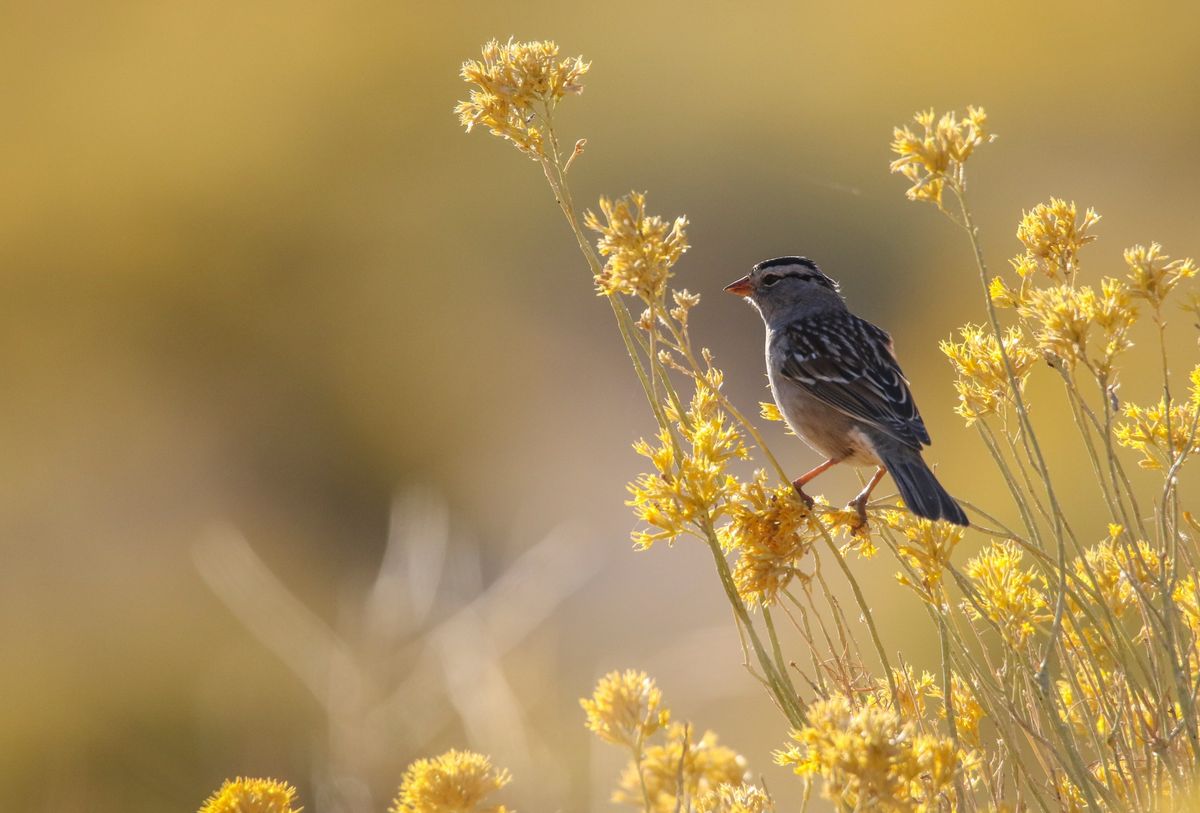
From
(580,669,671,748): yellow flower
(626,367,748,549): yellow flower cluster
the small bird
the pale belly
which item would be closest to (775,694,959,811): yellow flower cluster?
(580,669,671,748): yellow flower

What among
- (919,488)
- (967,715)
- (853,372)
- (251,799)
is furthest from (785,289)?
(251,799)

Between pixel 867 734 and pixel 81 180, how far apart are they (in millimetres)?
18509

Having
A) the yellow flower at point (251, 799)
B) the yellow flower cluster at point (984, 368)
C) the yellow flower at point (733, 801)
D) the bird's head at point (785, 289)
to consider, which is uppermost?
the bird's head at point (785, 289)

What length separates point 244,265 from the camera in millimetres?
17406

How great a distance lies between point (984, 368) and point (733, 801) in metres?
1.17

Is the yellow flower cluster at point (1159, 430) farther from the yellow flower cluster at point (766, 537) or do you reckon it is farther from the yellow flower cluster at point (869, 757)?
the yellow flower cluster at point (869, 757)

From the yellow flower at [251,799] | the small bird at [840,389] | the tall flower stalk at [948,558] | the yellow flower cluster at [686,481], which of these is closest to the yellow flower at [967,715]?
the tall flower stalk at [948,558]

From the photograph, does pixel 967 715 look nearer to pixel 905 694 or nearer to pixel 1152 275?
pixel 905 694

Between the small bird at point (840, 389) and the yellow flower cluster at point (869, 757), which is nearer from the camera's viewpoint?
the yellow flower cluster at point (869, 757)

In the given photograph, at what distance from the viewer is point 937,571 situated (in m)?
2.70

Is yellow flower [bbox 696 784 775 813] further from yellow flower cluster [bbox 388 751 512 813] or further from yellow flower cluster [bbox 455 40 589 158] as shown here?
yellow flower cluster [bbox 455 40 589 158]

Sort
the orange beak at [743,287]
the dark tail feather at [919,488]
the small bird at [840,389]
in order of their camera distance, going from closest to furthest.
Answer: the dark tail feather at [919,488]
the small bird at [840,389]
the orange beak at [743,287]

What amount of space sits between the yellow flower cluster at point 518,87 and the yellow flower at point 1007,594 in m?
1.41

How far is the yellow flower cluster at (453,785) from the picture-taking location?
7.84ft
